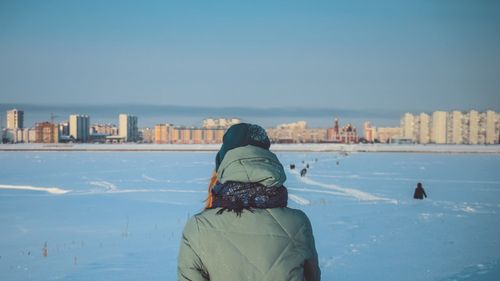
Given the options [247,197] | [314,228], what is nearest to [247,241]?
[247,197]

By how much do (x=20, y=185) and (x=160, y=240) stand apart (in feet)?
50.2

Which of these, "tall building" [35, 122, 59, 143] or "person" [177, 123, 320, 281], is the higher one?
"person" [177, 123, 320, 281]

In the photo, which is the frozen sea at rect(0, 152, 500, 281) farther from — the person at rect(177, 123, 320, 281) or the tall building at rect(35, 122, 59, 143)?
the tall building at rect(35, 122, 59, 143)

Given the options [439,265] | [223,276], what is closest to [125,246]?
[439,265]

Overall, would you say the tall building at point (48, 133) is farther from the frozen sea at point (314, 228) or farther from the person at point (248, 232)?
the person at point (248, 232)

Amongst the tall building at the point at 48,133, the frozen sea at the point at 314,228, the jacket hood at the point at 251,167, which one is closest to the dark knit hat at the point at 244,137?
the jacket hood at the point at 251,167

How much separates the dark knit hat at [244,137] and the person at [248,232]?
0.06 meters

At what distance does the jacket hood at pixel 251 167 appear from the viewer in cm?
200

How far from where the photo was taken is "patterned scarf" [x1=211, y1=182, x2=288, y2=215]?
201 cm

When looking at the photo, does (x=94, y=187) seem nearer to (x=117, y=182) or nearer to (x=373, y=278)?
(x=117, y=182)

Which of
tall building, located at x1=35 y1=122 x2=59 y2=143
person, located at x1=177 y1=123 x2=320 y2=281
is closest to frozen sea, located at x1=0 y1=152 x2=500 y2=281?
person, located at x1=177 y1=123 x2=320 y2=281

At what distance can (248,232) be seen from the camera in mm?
1979

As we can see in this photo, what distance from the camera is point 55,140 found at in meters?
186

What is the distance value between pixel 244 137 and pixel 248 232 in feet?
1.37
